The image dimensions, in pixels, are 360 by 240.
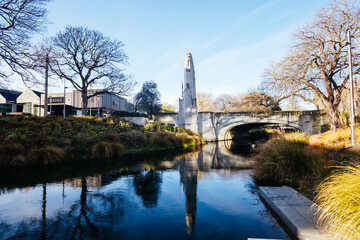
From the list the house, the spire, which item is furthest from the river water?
the house

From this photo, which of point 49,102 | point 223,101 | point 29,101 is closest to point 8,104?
point 29,101

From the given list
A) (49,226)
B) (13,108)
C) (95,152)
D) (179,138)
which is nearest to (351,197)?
(49,226)

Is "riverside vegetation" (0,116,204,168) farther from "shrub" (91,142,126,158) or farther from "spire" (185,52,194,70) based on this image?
"spire" (185,52,194,70)

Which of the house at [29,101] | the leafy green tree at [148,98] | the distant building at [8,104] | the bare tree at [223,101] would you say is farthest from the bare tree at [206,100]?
the distant building at [8,104]

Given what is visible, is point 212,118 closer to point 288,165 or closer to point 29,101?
point 288,165

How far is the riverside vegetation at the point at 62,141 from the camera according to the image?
9.06 meters

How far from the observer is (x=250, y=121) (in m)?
29.3

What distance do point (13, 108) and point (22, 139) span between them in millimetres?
32562

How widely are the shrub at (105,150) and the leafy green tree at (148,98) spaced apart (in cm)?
2612

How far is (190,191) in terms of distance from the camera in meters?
5.96

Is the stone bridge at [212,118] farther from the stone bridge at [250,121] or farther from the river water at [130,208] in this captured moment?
the river water at [130,208]

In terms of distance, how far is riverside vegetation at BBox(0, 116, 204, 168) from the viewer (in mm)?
9062

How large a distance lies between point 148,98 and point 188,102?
9.75m

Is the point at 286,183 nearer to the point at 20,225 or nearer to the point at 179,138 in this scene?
the point at 20,225
